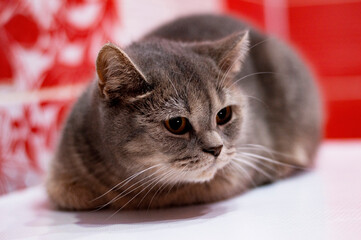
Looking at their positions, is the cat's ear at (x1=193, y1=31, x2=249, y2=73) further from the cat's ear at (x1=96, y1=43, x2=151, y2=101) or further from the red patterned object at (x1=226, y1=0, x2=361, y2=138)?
the red patterned object at (x1=226, y1=0, x2=361, y2=138)

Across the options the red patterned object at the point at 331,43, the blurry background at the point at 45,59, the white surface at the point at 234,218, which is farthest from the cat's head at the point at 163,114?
the red patterned object at the point at 331,43

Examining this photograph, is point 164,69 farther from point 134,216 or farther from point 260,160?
point 260,160

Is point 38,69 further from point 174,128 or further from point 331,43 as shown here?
point 331,43

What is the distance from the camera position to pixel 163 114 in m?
1.26

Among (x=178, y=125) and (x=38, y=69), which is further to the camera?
(x=38, y=69)

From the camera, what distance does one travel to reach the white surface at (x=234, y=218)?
1.12 metres

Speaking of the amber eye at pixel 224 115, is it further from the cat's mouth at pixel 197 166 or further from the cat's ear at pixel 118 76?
the cat's ear at pixel 118 76

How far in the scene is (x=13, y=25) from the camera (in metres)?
1.80

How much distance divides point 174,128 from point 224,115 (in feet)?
0.66

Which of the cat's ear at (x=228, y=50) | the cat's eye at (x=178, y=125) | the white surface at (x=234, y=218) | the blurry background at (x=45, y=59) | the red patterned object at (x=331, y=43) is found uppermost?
the red patterned object at (x=331, y=43)

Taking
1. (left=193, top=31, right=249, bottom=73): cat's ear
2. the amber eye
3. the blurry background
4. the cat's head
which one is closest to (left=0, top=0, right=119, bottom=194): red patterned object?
the blurry background

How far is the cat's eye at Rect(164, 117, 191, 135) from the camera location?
126 centimetres

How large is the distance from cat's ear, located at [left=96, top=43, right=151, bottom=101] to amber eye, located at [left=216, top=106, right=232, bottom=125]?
0.24 m

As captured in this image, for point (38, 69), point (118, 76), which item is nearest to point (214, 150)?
point (118, 76)
